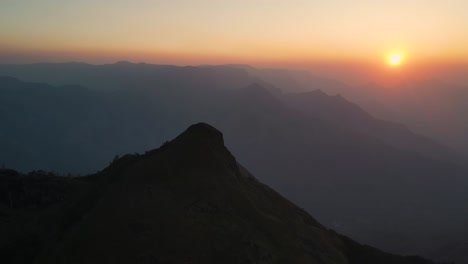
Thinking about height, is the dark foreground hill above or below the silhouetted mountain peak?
below

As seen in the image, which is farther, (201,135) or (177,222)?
(201,135)

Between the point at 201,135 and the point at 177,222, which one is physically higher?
the point at 201,135

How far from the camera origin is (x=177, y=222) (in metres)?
34.2

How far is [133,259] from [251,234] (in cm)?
1140

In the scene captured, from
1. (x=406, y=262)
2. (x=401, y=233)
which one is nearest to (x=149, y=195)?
(x=406, y=262)

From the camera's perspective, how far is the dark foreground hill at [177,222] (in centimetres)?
3114

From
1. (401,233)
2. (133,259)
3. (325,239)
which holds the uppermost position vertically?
(133,259)

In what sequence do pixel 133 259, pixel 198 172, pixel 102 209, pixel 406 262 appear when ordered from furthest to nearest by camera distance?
pixel 406 262 → pixel 198 172 → pixel 102 209 → pixel 133 259

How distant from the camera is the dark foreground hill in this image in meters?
31.1

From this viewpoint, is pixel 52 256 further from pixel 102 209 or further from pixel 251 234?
pixel 251 234

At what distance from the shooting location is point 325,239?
5162 centimetres

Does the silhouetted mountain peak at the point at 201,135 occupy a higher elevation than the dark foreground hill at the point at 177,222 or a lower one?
higher

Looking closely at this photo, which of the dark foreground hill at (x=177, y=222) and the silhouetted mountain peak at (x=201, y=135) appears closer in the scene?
the dark foreground hill at (x=177, y=222)

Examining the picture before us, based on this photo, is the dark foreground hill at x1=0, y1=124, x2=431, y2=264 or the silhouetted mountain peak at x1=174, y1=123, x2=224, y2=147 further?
the silhouetted mountain peak at x1=174, y1=123, x2=224, y2=147
